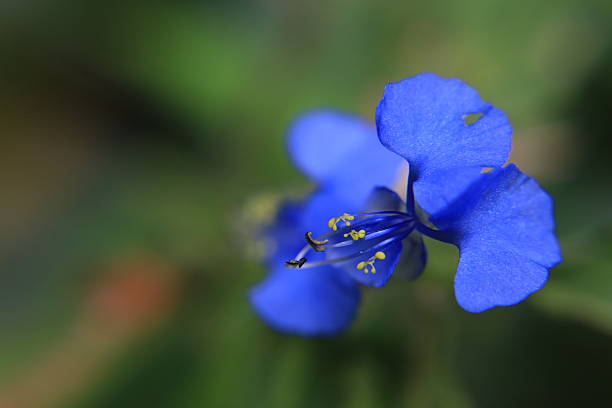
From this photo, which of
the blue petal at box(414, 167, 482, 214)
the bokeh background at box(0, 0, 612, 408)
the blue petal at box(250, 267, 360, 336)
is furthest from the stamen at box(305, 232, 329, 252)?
the bokeh background at box(0, 0, 612, 408)

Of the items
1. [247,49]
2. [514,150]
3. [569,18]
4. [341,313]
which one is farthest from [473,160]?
[247,49]

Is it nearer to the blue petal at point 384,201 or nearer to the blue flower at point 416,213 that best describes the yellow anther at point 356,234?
the blue flower at point 416,213

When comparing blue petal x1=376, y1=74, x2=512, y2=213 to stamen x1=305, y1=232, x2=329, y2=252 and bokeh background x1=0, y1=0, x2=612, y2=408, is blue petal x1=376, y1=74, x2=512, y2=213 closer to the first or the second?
stamen x1=305, y1=232, x2=329, y2=252

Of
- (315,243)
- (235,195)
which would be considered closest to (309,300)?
(315,243)

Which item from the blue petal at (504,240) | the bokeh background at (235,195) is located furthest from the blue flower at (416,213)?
the bokeh background at (235,195)

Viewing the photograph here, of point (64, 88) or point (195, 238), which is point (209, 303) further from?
point (64, 88)

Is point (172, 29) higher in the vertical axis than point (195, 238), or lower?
higher
